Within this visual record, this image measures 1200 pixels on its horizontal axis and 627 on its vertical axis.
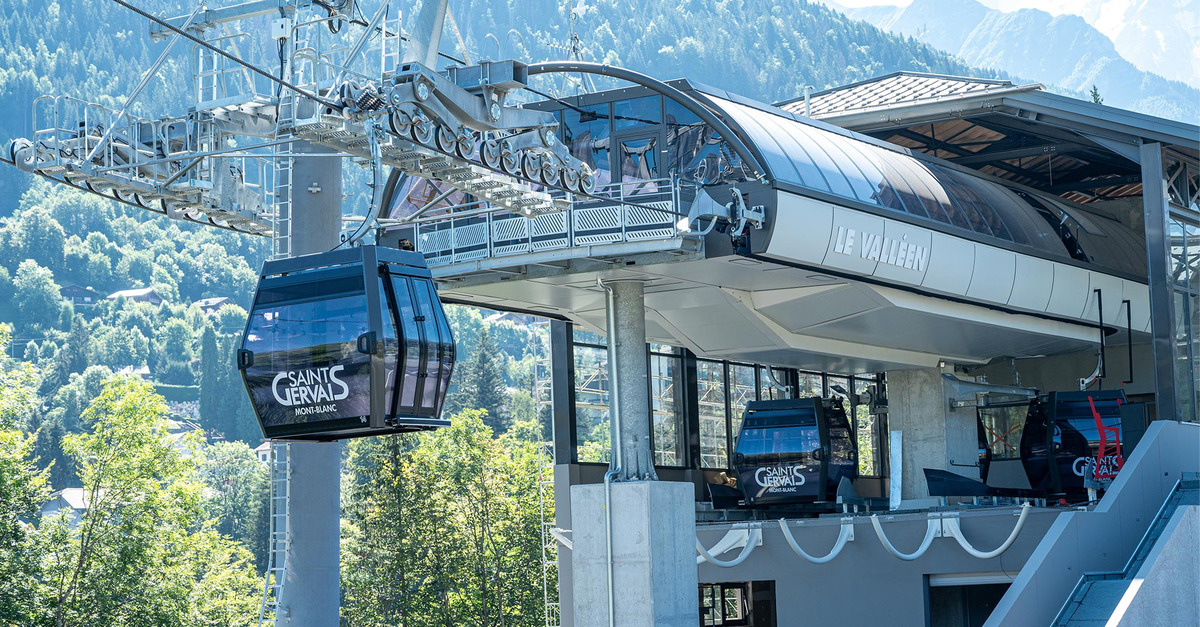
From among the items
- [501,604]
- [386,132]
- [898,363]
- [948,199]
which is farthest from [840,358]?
[501,604]

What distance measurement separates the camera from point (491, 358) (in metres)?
111

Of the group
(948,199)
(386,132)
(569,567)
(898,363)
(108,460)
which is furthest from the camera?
(108,460)

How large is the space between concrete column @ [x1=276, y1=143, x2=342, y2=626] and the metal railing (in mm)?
1449

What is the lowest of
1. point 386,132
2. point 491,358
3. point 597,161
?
point 386,132

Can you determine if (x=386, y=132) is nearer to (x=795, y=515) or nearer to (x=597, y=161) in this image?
(x=597, y=161)

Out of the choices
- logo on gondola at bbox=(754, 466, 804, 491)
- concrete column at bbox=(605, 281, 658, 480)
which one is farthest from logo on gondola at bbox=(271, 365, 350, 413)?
logo on gondola at bbox=(754, 466, 804, 491)

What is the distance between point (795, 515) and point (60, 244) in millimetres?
174096

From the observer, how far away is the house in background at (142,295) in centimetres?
18600

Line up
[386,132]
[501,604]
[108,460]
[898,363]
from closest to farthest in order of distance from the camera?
1. [386,132]
2. [898,363]
3. [108,460]
4. [501,604]

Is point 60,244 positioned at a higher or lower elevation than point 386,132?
higher

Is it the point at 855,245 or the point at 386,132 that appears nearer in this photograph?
the point at 386,132

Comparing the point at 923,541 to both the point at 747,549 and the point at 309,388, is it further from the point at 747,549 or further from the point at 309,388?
the point at 309,388

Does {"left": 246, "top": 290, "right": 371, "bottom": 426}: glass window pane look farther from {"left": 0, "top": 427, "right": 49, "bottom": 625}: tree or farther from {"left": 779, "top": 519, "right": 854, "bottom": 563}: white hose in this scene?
{"left": 0, "top": 427, "right": 49, "bottom": 625}: tree

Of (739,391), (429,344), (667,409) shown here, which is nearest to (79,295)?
(739,391)
